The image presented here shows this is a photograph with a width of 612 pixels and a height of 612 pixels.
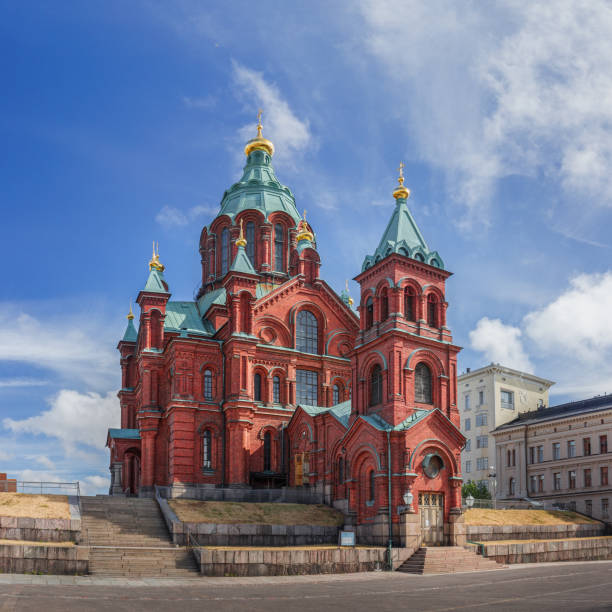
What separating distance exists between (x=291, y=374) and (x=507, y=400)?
34.7m

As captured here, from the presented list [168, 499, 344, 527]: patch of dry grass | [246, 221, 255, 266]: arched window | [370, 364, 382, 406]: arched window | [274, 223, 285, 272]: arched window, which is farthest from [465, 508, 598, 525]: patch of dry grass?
[246, 221, 255, 266]: arched window

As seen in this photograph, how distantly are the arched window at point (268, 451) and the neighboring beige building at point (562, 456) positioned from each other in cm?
2497

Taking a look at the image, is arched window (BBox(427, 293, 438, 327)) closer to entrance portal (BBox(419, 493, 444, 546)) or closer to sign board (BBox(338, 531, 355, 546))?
entrance portal (BBox(419, 493, 444, 546))

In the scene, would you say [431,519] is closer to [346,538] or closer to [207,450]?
[346,538]

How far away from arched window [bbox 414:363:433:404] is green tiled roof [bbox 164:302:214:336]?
16375 millimetres

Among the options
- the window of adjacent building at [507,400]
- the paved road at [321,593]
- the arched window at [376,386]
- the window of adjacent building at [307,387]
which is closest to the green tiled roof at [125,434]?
the window of adjacent building at [307,387]

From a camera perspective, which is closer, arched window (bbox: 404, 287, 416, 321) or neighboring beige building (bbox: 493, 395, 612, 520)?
arched window (bbox: 404, 287, 416, 321)

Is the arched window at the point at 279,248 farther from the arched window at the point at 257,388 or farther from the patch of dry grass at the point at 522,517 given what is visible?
the patch of dry grass at the point at 522,517

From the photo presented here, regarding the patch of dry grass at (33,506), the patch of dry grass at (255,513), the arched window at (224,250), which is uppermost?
the arched window at (224,250)

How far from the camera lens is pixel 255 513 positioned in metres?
37.7

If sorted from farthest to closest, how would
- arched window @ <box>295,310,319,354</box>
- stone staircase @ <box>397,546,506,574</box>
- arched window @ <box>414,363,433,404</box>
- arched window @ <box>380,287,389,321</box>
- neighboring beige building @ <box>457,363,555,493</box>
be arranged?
1. neighboring beige building @ <box>457,363,555,493</box>
2. arched window @ <box>295,310,319,354</box>
3. arched window @ <box>380,287,389,321</box>
4. arched window @ <box>414,363,433,404</box>
5. stone staircase @ <box>397,546,506,574</box>

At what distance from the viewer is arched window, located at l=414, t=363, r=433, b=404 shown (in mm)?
39469

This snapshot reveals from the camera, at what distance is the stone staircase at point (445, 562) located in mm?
32469

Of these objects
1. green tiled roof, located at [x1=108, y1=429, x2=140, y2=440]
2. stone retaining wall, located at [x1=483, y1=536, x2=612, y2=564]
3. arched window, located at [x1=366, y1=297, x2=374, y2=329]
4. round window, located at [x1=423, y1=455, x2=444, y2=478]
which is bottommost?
stone retaining wall, located at [x1=483, y1=536, x2=612, y2=564]
